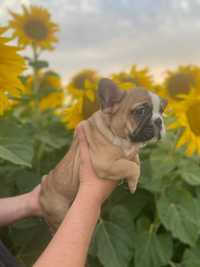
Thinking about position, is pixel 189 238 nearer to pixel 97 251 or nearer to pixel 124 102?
pixel 97 251

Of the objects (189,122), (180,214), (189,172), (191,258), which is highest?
(189,122)

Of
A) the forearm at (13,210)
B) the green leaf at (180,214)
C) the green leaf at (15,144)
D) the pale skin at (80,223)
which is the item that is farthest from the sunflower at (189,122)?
the pale skin at (80,223)

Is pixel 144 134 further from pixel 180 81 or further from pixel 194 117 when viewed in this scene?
pixel 180 81

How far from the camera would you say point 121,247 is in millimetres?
1579

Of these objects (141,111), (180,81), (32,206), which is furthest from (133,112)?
(180,81)

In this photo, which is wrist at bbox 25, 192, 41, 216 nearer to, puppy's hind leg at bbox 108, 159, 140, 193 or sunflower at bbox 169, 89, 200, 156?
puppy's hind leg at bbox 108, 159, 140, 193

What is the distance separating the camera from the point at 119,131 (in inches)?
40.7

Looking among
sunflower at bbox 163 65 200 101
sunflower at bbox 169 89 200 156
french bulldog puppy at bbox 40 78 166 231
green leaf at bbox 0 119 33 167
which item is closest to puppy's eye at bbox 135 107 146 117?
french bulldog puppy at bbox 40 78 166 231

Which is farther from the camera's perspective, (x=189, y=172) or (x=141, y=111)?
(x=189, y=172)

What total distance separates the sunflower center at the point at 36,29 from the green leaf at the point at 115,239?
96 centimetres

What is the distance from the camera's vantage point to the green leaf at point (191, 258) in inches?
65.4

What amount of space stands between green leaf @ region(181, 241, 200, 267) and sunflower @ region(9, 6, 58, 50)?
3.43 ft

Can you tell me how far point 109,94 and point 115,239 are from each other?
0.66 m

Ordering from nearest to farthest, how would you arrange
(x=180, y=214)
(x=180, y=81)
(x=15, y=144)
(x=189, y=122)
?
1. (x=15, y=144)
2. (x=180, y=214)
3. (x=189, y=122)
4. (x=180, y=81)
